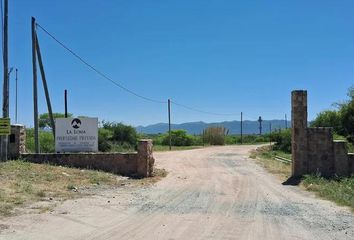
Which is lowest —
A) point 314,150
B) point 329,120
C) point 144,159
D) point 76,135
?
point 144,159

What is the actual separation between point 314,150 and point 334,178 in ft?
5.31

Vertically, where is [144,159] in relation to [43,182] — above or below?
above

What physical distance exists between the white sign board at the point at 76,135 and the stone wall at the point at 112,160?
110cm

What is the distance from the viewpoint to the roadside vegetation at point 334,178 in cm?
1857

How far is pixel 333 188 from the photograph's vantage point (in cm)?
1988

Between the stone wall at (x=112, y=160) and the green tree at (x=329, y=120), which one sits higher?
the green tree at (x=329, y=120)

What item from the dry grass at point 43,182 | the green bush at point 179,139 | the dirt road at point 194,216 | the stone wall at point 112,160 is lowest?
the dirt road at point 194,216

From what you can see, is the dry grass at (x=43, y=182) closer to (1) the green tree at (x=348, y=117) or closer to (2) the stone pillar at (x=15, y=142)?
(2) the stone pillar at (x=15, y=142)

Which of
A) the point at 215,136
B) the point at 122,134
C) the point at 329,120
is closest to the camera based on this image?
the point at 329,120

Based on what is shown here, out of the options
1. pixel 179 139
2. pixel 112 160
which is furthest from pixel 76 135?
pixel 179 139

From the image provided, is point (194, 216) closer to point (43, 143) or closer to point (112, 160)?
point (112, 160)

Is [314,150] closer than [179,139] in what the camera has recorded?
Yes

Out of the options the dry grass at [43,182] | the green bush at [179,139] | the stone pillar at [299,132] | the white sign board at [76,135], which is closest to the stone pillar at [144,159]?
the dry grass at [43,182]

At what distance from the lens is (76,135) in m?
26.4
